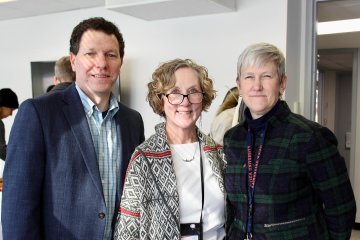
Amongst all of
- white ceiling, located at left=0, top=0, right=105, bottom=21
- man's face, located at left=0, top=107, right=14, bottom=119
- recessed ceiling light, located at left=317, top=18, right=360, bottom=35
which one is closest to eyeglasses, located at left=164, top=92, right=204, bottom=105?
white ceiling, located at left=0, top=0, right=105, bottom=21

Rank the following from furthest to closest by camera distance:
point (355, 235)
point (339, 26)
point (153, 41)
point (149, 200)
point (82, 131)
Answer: point (355, 235)
point (339, 26)
point (153, 41)
point (82, 131)
point (149, 200)

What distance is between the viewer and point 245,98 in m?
1.46

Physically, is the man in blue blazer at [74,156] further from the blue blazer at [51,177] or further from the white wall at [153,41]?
the white wall at [153,41]

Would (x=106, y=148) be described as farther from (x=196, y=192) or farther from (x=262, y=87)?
(x=262, y=87)

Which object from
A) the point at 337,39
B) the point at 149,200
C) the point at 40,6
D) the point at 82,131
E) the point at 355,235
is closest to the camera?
the point at 149,200

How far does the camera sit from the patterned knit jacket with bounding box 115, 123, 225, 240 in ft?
4.32

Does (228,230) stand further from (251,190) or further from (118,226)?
(118,226)

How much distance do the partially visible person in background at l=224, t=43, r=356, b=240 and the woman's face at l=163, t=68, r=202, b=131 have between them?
19 cm

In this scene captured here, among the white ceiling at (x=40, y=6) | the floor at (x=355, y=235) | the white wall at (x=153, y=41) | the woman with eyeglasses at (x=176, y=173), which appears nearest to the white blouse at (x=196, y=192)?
the woman with eyeglasses at (x=176, y=173)

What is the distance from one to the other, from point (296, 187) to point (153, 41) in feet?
9.23

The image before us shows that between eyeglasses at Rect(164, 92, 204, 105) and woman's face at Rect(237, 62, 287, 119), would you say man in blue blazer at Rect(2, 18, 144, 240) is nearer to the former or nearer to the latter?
eyeglasses at Rect(164, 92, 204, 105)

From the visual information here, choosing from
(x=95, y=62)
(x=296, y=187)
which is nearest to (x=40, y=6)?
(x=95, y=62)

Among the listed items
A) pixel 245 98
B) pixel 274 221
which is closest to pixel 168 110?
pixel 245 98

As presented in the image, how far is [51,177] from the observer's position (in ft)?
4.51
